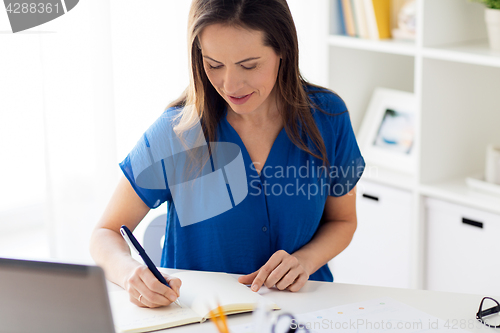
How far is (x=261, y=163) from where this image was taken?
1.38 m

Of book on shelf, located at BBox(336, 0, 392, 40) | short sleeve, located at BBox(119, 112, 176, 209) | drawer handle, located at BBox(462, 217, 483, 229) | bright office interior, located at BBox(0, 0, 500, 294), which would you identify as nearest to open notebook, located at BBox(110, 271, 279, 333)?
short sleeve, located at BBox(119, 112, 176, 209)

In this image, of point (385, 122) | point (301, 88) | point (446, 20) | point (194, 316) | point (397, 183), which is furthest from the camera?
point (385, 122)

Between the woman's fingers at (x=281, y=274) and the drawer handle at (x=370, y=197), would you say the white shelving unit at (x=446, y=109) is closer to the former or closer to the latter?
the drawer handle at (x=370, y=197)

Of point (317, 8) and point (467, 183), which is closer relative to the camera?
point (467, 183)

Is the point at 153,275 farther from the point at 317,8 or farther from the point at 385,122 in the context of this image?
the point at 317,8

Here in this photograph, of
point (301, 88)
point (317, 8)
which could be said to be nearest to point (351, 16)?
point (317, 8)

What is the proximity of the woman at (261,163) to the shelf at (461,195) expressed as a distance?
731 millimetres

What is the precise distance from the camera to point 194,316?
1001mm

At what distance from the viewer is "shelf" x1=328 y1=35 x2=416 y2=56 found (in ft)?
6.95

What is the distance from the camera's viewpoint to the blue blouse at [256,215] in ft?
4.43

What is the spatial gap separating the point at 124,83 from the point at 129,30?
0.21 metres

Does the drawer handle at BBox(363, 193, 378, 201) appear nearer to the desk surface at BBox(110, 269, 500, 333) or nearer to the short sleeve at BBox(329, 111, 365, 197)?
the short sleeve at BBox(329, 111, 365, 197)

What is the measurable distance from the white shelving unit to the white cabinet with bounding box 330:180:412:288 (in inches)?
1.9

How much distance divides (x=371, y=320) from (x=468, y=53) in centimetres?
126
